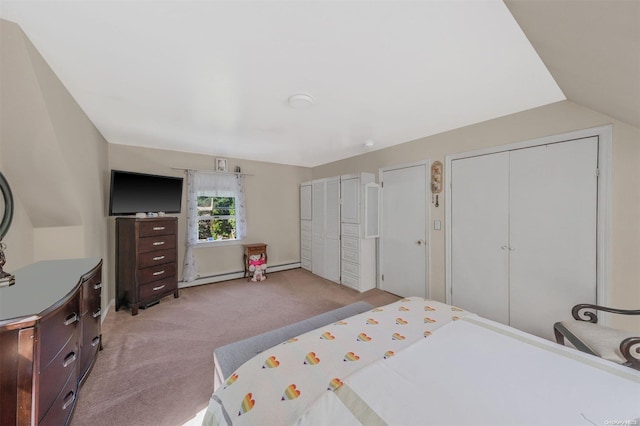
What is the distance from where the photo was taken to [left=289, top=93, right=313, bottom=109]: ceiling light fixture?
201 centimetres

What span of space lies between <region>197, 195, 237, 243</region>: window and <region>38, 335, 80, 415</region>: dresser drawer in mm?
2845

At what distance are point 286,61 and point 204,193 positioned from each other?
324cm

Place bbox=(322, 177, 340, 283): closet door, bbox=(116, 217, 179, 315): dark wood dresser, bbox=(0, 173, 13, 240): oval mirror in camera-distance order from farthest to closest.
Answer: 1. bbox=(322, 177, 340, 283): closet door
2. bbox=(116, 217, 179, 315): dark wood dresser
3. bbox=(0, 173, 13, 240): oval mirror

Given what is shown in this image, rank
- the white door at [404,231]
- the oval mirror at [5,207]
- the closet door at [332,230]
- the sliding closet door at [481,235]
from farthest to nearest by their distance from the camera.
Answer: the closet door at [332,230], the white door at [404,231], the sliding closet door at [481,235], the oval mirror at [5,207]

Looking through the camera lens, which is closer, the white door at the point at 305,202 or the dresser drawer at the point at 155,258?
the dresser drawer at the point at 155,258

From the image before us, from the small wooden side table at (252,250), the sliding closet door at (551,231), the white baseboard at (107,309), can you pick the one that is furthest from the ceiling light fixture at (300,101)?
the white baseboard at (107,309)

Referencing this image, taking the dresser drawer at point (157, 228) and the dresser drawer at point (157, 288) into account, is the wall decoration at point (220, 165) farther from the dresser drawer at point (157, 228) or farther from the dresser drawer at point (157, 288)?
the dresser drawer at point (157, 288)

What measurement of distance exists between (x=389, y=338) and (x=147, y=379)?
6.37 ft

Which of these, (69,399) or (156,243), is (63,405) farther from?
(156,243)

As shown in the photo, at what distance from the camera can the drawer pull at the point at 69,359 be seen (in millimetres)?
1294

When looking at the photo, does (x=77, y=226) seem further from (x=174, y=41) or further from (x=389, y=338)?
(x=389, y=338)

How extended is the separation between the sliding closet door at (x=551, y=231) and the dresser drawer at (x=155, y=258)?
438 centimetres

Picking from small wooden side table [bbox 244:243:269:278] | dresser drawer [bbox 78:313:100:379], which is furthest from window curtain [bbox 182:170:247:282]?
dresser drawer [bbox 78:313:100:379]

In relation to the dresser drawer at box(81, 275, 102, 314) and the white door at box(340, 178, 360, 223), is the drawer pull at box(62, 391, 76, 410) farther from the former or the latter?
the white door at box(340, 178, 360, 223)
